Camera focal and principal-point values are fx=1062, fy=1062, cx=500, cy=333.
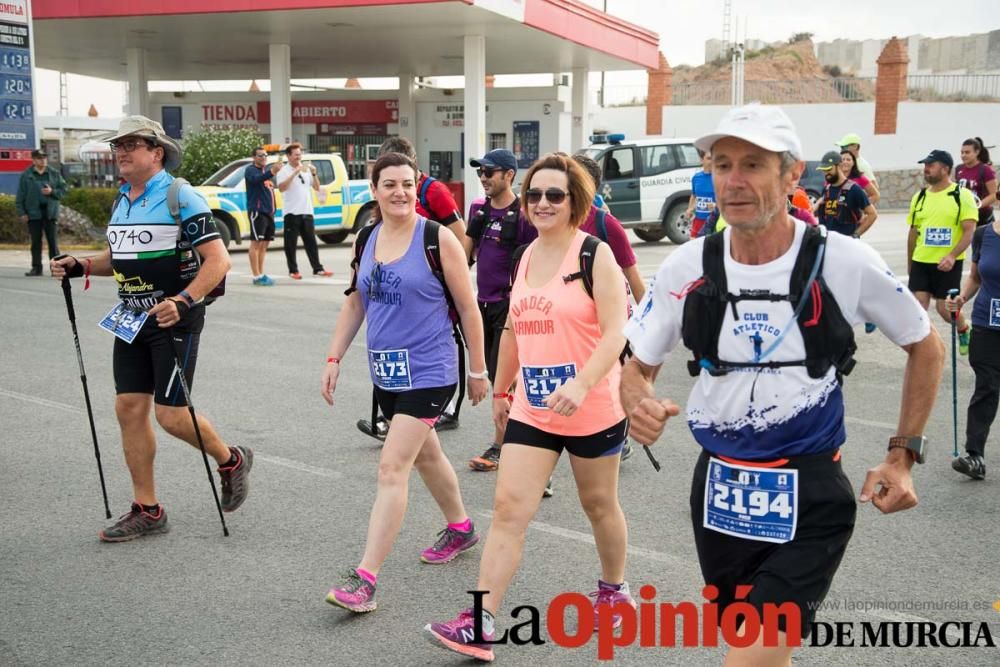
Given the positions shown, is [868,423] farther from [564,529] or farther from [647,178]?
[647,178]

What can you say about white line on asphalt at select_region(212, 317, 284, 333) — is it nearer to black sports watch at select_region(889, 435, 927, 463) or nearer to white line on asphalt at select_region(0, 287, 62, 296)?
white line on asphalt at select_region(0, 287, 62, 296)

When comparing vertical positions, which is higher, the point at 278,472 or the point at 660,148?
the point at 660,148

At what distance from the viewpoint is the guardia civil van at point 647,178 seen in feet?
70.0

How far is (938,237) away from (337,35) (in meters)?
20.8

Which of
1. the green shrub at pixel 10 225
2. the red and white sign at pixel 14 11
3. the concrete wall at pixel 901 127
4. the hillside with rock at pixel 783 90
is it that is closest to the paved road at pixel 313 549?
the green shrub at pixel 10 225

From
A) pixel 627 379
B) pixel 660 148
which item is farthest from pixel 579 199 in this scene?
pixel 660 148

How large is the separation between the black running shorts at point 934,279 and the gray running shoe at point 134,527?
7.37 m

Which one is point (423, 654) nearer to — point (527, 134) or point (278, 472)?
point (278, 472)

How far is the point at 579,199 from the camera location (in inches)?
171

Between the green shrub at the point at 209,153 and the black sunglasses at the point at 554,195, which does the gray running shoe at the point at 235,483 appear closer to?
the black sunglasses at the point at 554,195

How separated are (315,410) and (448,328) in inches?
146

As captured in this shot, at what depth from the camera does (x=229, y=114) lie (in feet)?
122

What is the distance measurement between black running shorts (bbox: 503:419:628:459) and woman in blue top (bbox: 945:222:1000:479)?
3.32 metres

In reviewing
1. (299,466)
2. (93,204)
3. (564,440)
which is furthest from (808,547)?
(93,204)
